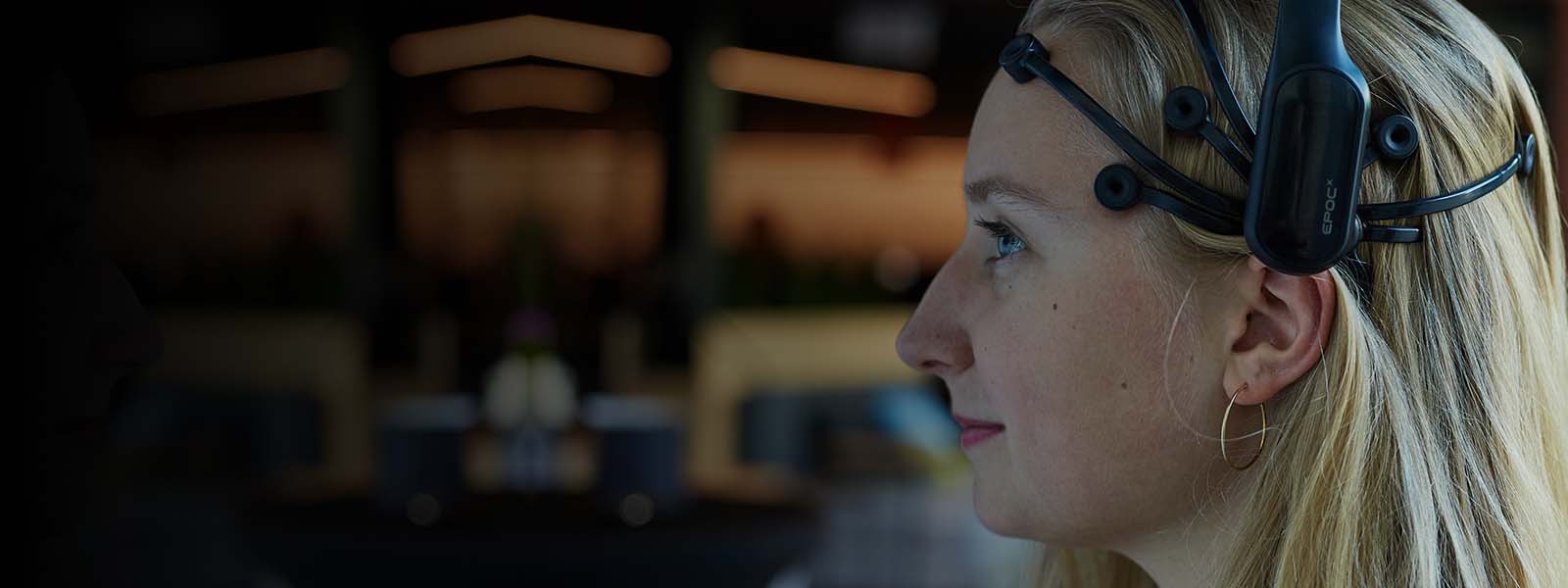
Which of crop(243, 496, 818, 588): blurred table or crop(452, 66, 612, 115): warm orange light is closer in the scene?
crop(243, 496, 818, 588): blurred table

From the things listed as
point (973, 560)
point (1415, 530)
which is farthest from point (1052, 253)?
point (973, 560)

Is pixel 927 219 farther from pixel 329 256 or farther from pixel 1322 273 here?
pixel 1322 273

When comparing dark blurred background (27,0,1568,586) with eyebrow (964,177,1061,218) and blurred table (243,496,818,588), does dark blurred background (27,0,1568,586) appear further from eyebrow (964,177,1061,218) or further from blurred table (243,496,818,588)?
eyebrow (964,177,1061,218)

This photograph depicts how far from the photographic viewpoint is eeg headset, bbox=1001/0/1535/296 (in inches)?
23.4

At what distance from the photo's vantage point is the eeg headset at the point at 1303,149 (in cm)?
59

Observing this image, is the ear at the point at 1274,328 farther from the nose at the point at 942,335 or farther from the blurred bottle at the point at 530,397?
the blurred bottle at the point at 530,397

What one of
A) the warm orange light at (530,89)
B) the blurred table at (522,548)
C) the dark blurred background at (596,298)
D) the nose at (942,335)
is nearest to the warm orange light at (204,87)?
the nose at (942,335)

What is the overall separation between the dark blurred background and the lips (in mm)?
1863

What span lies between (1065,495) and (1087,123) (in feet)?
0.62

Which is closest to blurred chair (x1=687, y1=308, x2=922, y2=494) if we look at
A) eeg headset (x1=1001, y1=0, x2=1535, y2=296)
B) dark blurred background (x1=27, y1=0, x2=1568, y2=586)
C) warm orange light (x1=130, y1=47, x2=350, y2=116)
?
dark blurred background (x1=27, y1=0, x2=1568, y2=586)

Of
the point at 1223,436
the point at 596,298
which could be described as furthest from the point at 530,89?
the point at 1223,436

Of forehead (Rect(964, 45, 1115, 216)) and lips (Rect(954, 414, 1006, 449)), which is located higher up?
forehead (Rect(964, 45, 1115, 216))

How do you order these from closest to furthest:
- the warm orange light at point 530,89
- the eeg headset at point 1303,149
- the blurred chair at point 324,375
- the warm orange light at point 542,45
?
the eeg headset at point 1303,149 → the blurred chair at point 324,375 → the warm orange light at point 530,89 → the warm orange light at point 542,45

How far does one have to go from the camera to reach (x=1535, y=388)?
0.70 metres
